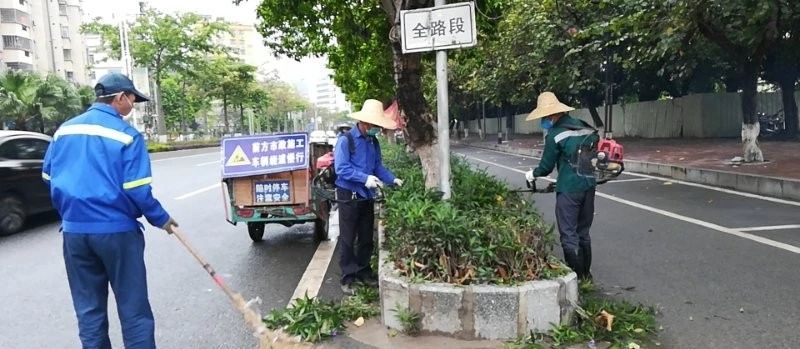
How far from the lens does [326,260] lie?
6457 millimetres

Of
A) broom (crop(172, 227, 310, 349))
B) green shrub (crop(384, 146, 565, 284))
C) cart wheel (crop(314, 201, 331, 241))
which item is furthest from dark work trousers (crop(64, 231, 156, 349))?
cart wheel (crop(314, 201, 331, 241))

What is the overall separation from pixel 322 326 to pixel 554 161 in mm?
2221

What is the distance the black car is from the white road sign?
679 cm

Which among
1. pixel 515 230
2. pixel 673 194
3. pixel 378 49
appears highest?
pixel 378 49

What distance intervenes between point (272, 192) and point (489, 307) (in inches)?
151

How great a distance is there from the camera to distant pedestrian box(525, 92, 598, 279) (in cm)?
454

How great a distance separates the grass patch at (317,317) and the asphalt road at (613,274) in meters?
0.20

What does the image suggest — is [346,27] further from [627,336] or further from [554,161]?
[627,336]

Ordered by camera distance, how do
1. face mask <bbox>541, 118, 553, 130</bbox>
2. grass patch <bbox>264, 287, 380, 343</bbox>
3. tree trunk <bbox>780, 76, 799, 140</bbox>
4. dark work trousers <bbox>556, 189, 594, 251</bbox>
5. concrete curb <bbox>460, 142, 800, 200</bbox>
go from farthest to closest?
tree trunk <bbox>780, 76, 799, 140</bbox> < concrete curb <bbox>460, 142, 800, 200</bbox> < face mask <bbox>541, 118, 553, 130</bbox> < dark work trousers <bbox>556, 189, 594, 251</bbox> < grass patch <bbox>264, 287, 380, 343</bbox>

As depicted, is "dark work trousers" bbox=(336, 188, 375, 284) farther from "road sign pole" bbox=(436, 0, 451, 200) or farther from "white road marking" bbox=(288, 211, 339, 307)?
"road sign pole" bbox=(436, 0, 451, 200)

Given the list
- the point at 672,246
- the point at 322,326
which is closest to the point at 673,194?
the point at 672,246

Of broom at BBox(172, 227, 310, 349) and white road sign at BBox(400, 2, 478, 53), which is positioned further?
white road sign at BBox(400, 2, 478, 53)

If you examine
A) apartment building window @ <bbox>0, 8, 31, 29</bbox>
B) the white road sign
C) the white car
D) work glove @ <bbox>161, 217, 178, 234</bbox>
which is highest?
apartment building window @ <bbox>0, 8, 31, 29</bbox>

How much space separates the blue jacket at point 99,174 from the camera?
303cm
